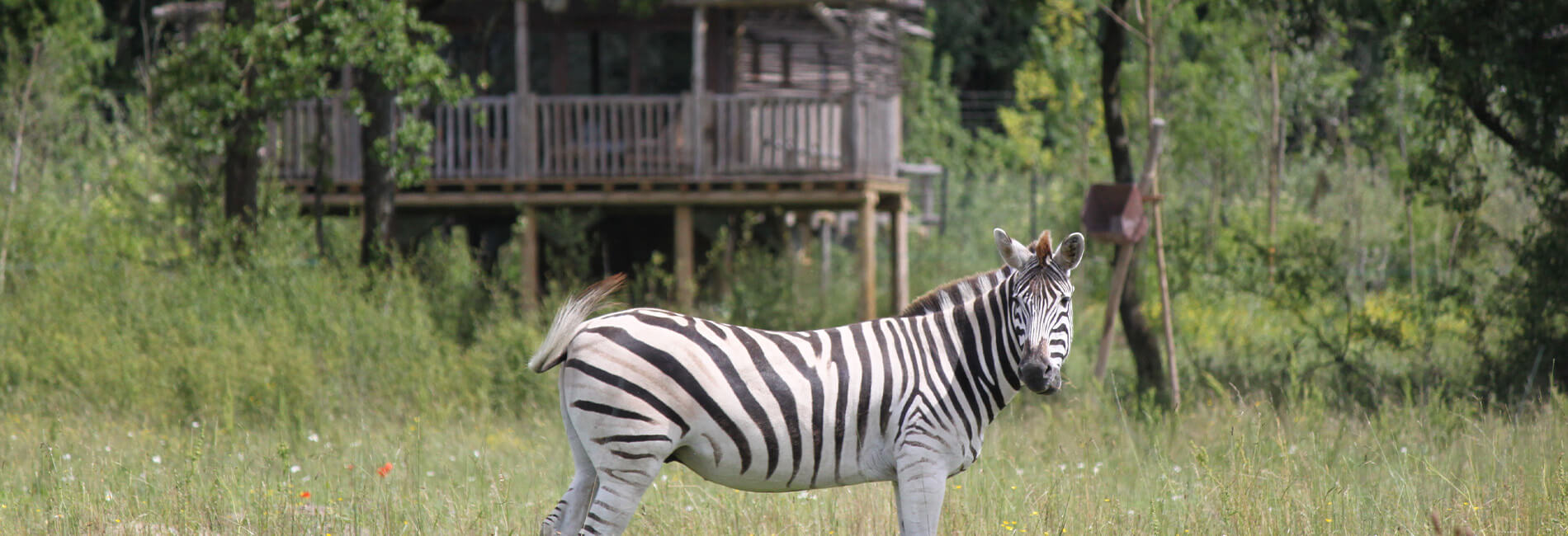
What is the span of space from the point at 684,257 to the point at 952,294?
371 inches

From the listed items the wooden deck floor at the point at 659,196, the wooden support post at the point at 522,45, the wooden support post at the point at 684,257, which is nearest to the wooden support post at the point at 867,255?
the wooden deck floor at the point at 659,196

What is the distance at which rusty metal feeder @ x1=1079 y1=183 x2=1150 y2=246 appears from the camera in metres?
8.09

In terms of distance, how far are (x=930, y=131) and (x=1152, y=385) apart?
2034 cm

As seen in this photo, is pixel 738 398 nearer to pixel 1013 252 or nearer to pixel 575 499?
pixel 575 499

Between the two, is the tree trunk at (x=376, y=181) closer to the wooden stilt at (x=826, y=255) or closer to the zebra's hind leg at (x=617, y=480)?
the wooden stilt at (x=826, y=255)

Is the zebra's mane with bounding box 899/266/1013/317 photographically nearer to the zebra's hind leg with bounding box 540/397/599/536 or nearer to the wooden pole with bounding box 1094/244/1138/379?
the zebra's hind leg with bounding box 540/397/599/536

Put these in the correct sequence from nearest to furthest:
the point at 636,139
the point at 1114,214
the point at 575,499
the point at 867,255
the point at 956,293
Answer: the point at 575,499 → the point at 956,293 → the point at 1114,214 → the point at 636,139 → the point at 867,255

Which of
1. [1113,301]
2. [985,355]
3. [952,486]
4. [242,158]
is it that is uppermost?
[242,158]

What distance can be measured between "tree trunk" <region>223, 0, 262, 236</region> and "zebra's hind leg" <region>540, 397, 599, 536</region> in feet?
23.9

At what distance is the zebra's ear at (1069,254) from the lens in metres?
4.45

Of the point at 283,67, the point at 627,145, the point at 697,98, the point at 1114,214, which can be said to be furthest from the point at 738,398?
the point at 627,145

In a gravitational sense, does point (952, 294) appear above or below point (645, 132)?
below

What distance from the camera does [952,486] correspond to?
6359mm

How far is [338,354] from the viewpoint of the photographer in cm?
962
